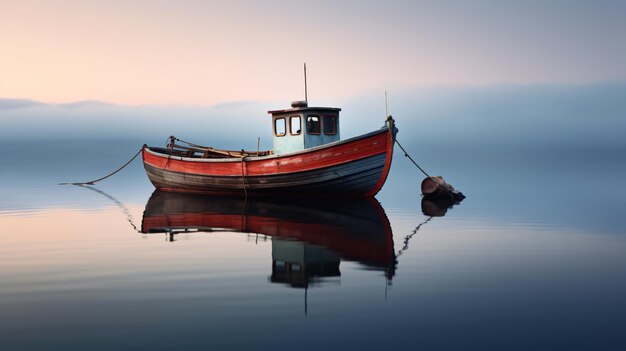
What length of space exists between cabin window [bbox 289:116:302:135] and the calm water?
5.80 meters

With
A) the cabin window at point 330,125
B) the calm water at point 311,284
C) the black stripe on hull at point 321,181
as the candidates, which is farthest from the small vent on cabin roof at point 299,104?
the calm water at point 311,284

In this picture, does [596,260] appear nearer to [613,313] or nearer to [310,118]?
[613,313]

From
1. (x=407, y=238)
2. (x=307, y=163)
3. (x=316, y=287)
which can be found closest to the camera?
(x=316, y=287)

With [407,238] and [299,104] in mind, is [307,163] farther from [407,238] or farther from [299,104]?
[407,238]

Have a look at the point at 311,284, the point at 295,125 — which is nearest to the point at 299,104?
the point at 295,125

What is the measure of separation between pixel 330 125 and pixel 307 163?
232cm

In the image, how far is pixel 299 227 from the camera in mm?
14281

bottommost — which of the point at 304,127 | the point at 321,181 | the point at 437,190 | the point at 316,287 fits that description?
the point at 316,287

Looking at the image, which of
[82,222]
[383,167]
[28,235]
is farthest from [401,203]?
[28,235]

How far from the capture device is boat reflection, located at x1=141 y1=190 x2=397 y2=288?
9.28 metres

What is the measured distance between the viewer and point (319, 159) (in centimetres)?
1975

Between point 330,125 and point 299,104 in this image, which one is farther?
point 330,125

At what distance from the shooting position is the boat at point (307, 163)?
19438mm

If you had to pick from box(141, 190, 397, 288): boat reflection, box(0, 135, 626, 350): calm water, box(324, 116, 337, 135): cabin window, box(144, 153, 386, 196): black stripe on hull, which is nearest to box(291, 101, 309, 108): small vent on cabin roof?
box(324, 116, 337, 135): cabin window
